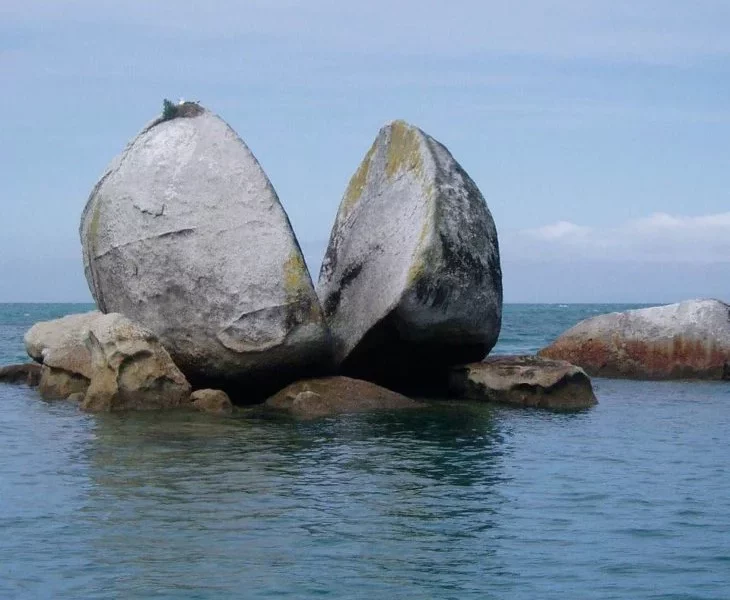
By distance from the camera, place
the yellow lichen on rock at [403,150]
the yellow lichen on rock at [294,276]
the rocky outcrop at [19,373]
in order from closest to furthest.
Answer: the yellow lichen on rock at [294,276] < the yellow lichen on rock at [403,150] < the rocky outcrop at [19,373]

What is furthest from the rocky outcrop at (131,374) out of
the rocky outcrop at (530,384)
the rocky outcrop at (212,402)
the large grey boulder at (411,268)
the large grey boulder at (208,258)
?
the rocky outcrop at (530,384)

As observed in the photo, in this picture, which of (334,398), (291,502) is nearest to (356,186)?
(334,398)

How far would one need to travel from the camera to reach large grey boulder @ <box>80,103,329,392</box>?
17547 millimetres

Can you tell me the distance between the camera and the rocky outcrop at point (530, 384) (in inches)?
738

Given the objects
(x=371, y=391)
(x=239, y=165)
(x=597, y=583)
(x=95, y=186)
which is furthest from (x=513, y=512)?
(x=95, y=186)

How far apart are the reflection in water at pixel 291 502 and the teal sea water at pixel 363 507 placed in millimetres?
26

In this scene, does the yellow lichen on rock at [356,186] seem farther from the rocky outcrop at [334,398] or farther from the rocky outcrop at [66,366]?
the rocky outcrop at [66,366]

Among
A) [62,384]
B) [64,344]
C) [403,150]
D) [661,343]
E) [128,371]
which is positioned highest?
[403,150]

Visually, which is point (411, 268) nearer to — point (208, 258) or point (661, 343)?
point (208, 258)

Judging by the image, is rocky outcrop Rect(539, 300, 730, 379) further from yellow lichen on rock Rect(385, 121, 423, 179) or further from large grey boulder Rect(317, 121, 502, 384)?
yellow lichen on rock Rect(385, 121, 423, 179)

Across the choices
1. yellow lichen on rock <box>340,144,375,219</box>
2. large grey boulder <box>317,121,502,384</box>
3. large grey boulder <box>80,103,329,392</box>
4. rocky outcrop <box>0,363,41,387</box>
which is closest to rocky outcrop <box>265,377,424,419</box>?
large grey boulder <box>80,103,329,392</box>

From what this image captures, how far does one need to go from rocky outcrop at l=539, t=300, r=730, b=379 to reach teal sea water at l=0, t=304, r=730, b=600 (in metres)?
7.52

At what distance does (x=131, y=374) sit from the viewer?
57.6 feet

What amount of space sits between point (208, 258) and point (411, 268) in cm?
298
